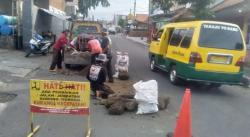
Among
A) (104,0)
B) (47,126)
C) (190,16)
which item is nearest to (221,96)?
(47,126)

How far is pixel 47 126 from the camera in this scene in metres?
7.87

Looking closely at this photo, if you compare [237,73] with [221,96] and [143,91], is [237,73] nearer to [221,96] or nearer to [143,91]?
[221,96]

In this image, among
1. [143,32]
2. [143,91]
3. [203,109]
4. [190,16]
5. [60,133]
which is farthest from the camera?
[143,32]

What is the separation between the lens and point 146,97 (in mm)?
8984

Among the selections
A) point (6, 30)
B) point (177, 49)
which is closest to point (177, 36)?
point (177, 49)

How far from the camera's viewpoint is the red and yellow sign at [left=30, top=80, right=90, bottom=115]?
6.95 meters

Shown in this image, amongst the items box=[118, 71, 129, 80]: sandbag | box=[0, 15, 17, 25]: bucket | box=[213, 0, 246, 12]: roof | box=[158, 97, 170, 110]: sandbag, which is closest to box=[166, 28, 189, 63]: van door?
box=[118, 71, 129, 80]: sandbag

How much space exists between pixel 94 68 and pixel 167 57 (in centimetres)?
459

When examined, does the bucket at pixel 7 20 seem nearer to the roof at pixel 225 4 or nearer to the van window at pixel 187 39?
the van window at pixel 187 39

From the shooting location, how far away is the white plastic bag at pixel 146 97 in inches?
355

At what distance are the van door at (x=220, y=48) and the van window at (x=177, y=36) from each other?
1.18 meters

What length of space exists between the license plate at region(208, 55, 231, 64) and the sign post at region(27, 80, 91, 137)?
6032 millimetres

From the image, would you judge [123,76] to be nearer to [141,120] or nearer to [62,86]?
[141,120]

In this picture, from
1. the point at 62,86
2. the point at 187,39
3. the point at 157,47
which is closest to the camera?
the point at 62,86
